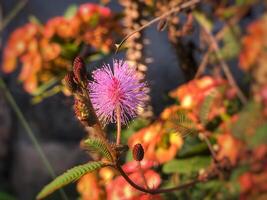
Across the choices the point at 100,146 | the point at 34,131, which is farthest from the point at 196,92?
the point at 34,131

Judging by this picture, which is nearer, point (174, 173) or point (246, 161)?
point (174, 173)

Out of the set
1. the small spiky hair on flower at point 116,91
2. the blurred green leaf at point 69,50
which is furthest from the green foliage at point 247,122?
the small spiky hair on flower at point 116,91

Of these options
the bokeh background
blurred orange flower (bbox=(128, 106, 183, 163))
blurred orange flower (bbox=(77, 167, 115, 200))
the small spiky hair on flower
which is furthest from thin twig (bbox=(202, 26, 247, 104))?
the small spiky hair on flower

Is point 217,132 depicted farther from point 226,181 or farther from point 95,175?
point 95,175

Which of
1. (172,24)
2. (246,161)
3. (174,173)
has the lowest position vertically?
(246,161)

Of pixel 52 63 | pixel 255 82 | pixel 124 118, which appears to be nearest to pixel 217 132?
pixel 52 63

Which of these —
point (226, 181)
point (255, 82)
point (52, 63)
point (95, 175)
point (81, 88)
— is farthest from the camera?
point (255, 82)

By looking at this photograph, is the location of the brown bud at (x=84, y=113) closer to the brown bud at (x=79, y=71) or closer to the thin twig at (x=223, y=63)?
the brown bud at (x=79, y=71)
